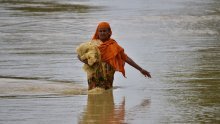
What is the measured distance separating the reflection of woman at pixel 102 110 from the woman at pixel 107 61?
0.78 ft

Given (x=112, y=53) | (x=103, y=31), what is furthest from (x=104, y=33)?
(x=112, y=53)

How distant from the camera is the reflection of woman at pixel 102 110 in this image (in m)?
8.85

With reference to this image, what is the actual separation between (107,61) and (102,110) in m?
1.67

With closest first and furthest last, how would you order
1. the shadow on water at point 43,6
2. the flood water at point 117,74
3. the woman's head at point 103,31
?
1. the flood water at point 117,74
2. the woman's head at point 103,31
3. the shadow on water at point 43,6

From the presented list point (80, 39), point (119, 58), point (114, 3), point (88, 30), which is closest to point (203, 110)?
point (119, 58)

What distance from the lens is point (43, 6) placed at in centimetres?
3000

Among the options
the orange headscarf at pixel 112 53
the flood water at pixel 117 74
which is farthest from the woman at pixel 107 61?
the flood water at pixel 117 74

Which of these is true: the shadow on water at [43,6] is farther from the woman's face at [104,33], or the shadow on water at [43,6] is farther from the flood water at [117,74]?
the woman's face at [104,33]

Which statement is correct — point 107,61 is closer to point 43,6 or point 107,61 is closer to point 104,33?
point 104,33

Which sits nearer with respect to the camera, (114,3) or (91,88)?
(91,88)

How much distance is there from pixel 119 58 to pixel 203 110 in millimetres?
2068

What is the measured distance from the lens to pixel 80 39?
1878 cm

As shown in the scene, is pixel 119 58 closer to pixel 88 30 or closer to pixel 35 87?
pixel 35 87

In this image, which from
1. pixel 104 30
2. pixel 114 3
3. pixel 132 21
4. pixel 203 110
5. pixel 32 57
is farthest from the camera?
pixel 114 3
